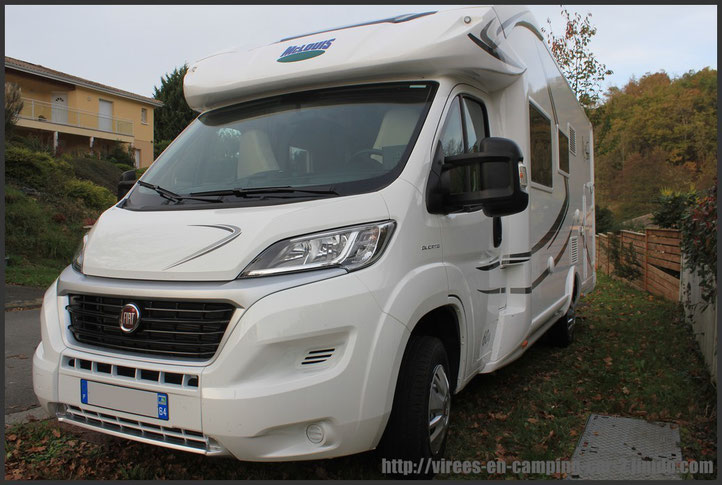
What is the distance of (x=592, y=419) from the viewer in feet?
14.5

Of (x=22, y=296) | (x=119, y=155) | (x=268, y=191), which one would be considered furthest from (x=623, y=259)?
(x=119, y=155)

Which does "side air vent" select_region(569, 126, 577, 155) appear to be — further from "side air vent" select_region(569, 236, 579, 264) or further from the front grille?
the front grille

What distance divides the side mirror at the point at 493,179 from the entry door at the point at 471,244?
0.14 m

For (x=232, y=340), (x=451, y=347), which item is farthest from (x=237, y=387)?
(x=451, y=347)

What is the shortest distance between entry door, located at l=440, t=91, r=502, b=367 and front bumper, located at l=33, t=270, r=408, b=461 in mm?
922

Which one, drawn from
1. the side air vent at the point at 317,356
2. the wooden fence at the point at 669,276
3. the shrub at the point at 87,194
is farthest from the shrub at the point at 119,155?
the side air vent at the point at 317,356

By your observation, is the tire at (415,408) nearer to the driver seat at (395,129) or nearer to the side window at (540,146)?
the driver seat at (395,129)

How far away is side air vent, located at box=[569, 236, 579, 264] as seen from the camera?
6367 mm

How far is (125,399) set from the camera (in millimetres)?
2727

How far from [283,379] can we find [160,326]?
2.24ft

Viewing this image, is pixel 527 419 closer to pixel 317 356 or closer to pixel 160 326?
pixel 317 356

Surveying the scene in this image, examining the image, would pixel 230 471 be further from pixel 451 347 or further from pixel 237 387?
pixel 451 347

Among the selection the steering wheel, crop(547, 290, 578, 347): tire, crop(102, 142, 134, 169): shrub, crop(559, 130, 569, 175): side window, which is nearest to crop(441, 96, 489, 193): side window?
the steering wheel

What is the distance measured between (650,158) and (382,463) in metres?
44.9
